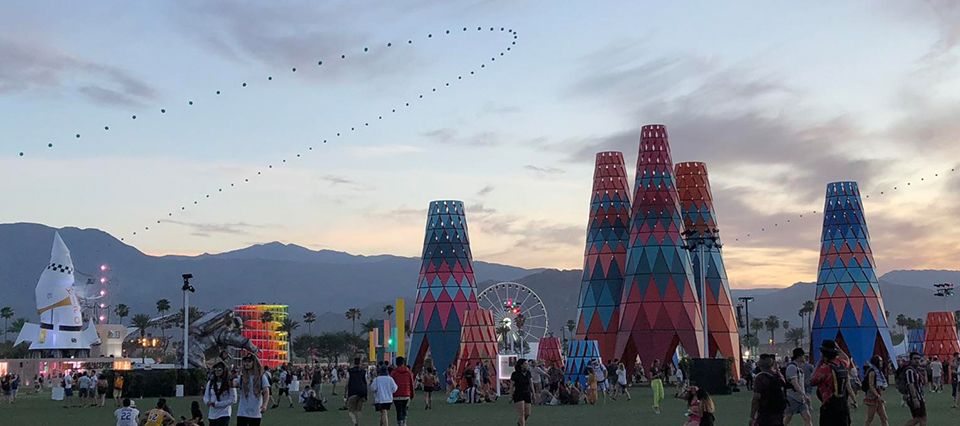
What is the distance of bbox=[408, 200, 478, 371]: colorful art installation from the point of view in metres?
59.5

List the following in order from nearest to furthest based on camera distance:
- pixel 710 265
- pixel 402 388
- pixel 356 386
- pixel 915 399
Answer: pixel 915 399 → pixel 356 386 → pixel 402 388 → pixel 710 265

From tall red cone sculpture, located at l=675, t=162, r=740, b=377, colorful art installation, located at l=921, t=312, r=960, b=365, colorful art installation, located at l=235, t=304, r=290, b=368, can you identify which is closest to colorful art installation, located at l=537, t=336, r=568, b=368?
tall red cone sculpture, located at l=675, t=162, r=740, b=377

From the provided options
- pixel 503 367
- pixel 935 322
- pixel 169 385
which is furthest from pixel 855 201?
pixel 169 385

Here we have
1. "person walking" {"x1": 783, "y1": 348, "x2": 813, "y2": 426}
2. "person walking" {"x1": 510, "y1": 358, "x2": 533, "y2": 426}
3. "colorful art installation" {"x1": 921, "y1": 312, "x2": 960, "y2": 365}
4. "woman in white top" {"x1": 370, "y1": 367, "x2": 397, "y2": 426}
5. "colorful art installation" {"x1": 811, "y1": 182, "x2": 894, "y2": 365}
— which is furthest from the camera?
"colorful art installation" {"x1": 921, "y1": 312, "x2": 960, "y2": 365}

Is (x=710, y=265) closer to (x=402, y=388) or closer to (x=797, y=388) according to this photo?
(x=402, y=388)

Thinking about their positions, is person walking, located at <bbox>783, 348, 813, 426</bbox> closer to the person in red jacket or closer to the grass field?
the grass field

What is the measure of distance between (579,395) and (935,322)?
3847 cm

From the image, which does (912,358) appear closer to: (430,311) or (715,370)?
(715,370)

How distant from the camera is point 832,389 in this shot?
14391mm

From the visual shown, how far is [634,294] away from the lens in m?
59.1

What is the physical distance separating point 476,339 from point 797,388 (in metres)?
38.4

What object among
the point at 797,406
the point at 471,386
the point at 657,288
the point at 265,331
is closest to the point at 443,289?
the point at 657,288

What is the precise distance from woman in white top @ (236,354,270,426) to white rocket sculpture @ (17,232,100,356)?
95.3 metres

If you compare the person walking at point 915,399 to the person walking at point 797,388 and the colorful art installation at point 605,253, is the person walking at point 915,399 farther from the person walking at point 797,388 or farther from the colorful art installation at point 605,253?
the colorful art installation at point 605,253
